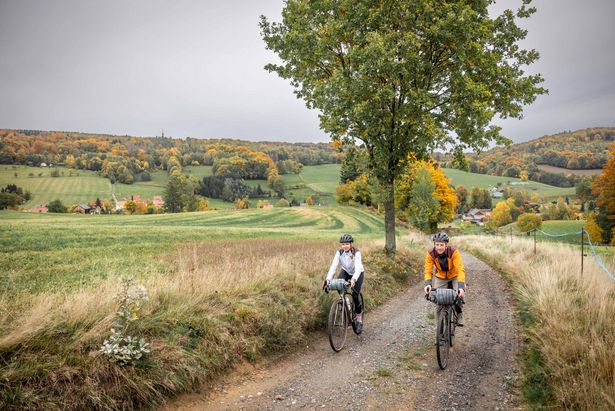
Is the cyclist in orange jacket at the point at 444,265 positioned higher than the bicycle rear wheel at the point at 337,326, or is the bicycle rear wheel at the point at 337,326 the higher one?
the cyclist in orange jacket at the point at 444,265

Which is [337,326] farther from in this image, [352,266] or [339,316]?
[352,266]

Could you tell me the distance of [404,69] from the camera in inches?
516

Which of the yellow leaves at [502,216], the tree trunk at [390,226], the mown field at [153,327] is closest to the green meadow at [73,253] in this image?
the mown field at [153,327]

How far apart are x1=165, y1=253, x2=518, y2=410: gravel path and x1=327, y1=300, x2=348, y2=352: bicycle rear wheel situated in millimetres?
227

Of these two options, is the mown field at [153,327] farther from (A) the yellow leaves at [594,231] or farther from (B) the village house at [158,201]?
(B) the village house at [158,201]

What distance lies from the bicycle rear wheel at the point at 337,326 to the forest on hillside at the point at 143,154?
255 feet

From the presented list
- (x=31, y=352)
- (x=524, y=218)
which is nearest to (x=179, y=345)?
(x=31, y=352)

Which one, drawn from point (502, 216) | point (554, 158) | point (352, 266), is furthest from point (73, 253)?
point (554, 158)

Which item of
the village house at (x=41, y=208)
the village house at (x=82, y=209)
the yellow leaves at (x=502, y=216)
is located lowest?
the yellow leaves at (x=502, y=216)

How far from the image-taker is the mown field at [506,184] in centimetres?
13212

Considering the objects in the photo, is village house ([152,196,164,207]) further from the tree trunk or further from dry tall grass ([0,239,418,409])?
dry tall grass ([0,239,418,409])

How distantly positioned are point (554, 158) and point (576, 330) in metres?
168

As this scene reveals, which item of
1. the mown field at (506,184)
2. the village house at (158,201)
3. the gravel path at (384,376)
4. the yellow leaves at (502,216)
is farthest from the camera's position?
the mown field at (506,184)

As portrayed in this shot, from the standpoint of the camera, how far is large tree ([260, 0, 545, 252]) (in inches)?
528
